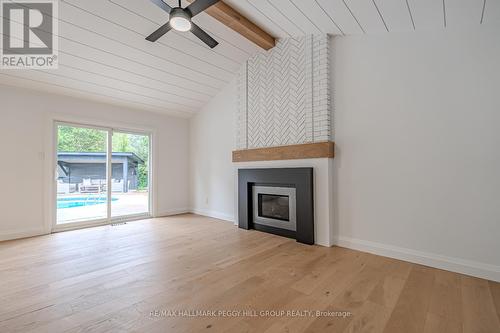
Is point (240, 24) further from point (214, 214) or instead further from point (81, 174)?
point (81, 174)

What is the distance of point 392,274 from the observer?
91.5 inches

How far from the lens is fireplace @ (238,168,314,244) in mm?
3285

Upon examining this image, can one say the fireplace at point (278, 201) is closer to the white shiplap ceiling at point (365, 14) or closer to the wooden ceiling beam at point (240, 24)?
the white shiplap ceiling at point (365, 14)

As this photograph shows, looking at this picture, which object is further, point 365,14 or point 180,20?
point 365,14

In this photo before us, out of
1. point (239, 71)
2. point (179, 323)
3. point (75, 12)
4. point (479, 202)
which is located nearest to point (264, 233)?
point (179, 323)

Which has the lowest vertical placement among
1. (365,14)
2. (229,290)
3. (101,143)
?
(229,290)

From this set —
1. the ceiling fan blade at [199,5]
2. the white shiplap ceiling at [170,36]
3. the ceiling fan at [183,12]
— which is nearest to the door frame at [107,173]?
the white shiplap ceiling at [170,36]

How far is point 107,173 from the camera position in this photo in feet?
14.8

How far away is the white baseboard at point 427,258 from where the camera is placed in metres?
2.23

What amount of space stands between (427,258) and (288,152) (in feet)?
6.69

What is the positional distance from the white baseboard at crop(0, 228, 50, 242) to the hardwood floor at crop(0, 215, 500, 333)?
1.06ft

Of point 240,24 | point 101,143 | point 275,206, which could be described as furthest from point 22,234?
point 240,24

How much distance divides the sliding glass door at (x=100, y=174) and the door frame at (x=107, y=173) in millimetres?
24

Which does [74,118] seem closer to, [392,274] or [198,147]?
[198,147]
